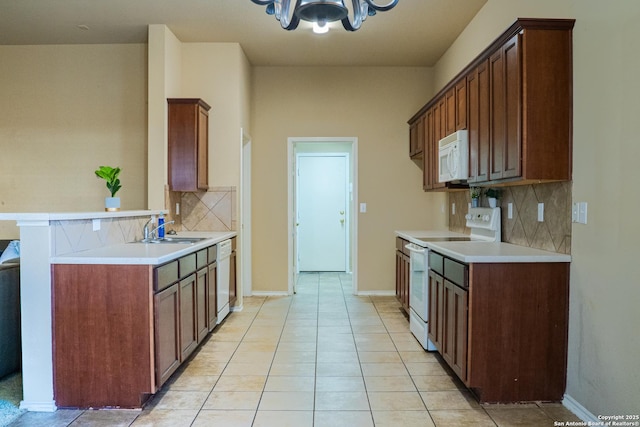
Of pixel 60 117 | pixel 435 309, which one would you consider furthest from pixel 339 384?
pixel 60 117

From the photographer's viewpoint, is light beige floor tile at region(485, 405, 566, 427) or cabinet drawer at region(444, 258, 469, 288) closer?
light beige floor tile at region(485, 405, 566, 427)

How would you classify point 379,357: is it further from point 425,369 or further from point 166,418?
point 166,418

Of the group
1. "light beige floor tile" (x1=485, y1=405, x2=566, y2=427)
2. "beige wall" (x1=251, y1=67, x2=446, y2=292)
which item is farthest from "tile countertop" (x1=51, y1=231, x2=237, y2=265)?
"beige wall" (x1=251, y1=67, x2=446, y2=292)

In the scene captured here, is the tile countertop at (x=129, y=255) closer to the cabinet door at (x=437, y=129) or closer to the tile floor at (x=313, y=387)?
the tile floor at (x=313, y=387)

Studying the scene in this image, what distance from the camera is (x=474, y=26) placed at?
3895mm

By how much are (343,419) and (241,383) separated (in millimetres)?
796

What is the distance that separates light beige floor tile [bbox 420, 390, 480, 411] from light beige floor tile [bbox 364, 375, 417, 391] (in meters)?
0.13

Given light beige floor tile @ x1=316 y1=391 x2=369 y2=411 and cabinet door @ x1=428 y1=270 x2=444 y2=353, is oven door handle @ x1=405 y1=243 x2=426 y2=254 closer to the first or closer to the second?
cabinet door @ x1=428 y1=270 x2=444 y2=353

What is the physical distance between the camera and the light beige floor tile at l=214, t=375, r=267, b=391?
2679mm

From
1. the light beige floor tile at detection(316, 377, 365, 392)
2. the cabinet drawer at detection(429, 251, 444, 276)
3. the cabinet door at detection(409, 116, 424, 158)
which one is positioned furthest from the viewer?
the cabinet door at detection(409, 116, 424, 158)

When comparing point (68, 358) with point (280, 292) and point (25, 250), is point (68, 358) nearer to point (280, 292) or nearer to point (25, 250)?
point (25, 250)

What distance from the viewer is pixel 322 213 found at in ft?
23.7

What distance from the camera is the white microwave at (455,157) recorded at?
11.0 ft

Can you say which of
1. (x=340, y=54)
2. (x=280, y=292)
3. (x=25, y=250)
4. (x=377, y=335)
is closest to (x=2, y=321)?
(x=25, y=250)
